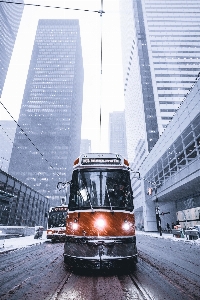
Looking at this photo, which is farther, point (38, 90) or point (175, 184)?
point (38, 90)

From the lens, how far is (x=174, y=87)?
284 feet

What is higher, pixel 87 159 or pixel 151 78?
pixel 151 78

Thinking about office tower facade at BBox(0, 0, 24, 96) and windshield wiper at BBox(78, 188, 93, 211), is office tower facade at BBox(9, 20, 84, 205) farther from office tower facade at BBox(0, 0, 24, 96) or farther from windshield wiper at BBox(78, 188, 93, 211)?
windshield wiper at BBox(78, 188, 93, 211)

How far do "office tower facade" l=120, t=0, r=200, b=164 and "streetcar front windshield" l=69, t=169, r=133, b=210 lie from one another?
238ft

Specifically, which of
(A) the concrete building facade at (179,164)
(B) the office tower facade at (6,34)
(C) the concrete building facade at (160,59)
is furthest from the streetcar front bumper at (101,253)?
(B) the office tower facade at (6,34)

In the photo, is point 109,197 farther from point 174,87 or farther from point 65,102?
point 65,102

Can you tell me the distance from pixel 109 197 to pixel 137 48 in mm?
103207

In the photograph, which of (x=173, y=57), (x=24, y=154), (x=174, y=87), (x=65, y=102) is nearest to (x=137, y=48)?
(x=173, y=57)

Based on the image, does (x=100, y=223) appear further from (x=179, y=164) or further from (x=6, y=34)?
(x=6, y=34)

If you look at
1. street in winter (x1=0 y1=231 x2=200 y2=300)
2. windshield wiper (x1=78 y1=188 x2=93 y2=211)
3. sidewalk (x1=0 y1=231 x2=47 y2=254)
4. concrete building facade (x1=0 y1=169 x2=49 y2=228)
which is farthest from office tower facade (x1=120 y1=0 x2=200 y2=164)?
street in winter (x1=0 y1=231 x2=200 y2=300)

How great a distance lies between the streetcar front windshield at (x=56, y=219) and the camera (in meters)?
17.9

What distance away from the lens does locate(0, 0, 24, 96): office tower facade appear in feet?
573

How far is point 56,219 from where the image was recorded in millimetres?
18219

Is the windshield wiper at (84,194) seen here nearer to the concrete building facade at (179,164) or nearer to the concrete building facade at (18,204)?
the concrete building facade at (179,164)
